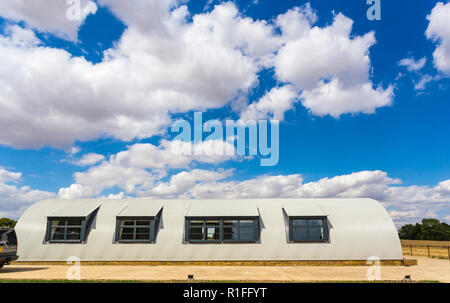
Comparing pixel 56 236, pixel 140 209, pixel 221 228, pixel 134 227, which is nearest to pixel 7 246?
pixel 56 236

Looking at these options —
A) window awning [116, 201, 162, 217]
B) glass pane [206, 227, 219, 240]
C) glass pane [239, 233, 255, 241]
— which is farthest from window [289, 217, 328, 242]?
window awning [116, 201, 162, 217]

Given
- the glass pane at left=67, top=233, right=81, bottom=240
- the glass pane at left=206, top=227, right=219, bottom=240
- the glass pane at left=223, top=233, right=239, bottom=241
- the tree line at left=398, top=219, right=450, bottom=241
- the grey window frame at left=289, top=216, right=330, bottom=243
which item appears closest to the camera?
the grey window frame at left=289, top=216, right=330, bottom=243

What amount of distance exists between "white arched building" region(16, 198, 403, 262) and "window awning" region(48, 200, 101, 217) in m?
0.08

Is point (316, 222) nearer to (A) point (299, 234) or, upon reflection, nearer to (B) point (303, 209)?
(B) point (303, 209)

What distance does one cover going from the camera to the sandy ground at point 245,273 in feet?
52.1

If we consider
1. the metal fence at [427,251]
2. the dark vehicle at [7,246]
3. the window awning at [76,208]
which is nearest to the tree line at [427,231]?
the metal fence at [427,251]

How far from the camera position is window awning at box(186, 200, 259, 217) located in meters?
22.9

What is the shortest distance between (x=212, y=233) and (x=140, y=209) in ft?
19.6

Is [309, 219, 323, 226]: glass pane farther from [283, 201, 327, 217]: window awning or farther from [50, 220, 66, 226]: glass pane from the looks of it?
[50, 220, 66, 226]: glass pane

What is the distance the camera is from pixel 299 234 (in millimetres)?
22828

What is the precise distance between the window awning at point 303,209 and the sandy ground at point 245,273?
384 cm

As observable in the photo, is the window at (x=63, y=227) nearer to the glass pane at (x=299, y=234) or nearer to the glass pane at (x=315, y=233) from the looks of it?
the glass pane at (x=299, y=234)
